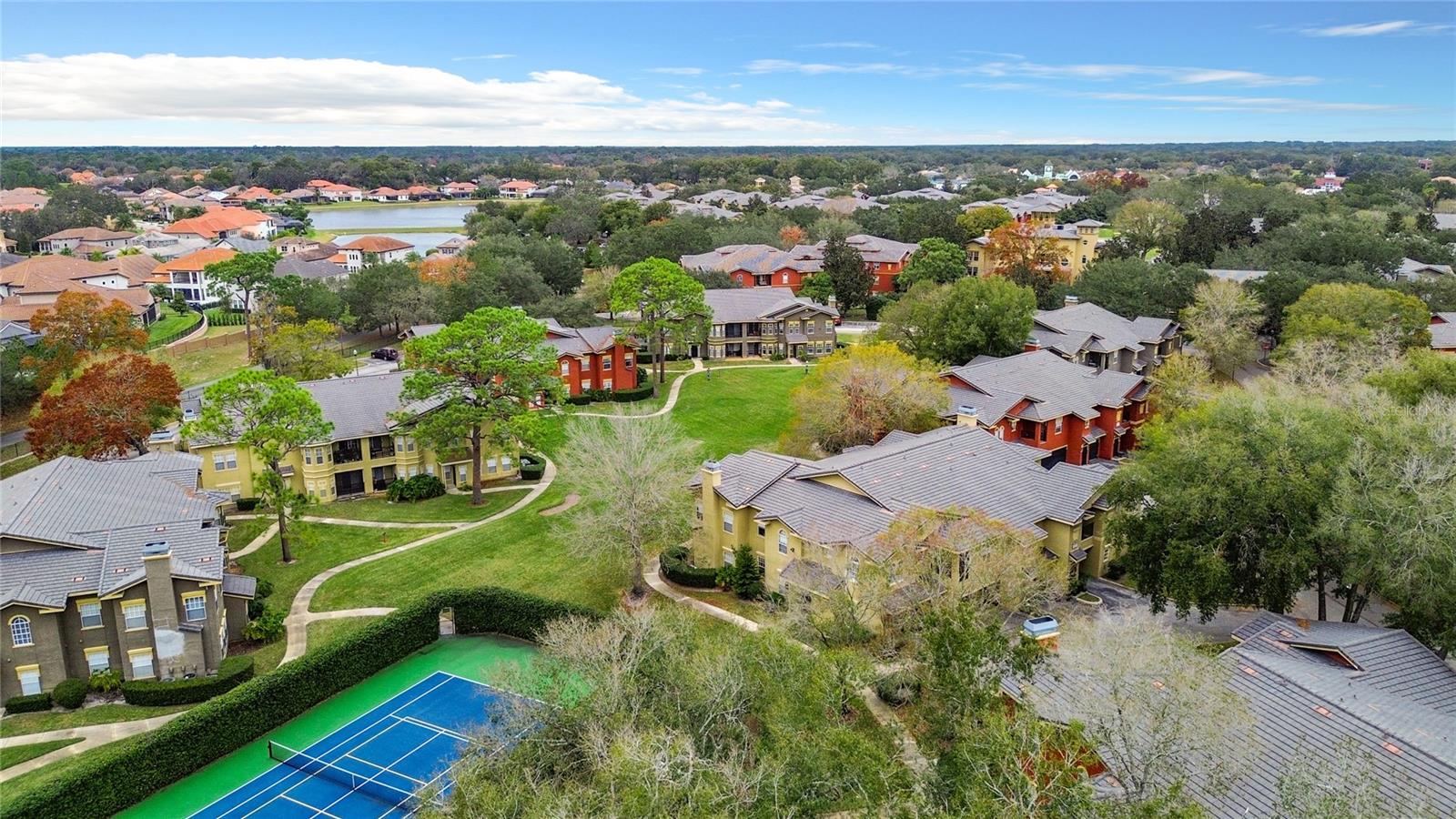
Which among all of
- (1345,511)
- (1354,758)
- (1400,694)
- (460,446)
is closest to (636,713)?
(1354,758)

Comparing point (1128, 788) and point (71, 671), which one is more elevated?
point (1128, 788)

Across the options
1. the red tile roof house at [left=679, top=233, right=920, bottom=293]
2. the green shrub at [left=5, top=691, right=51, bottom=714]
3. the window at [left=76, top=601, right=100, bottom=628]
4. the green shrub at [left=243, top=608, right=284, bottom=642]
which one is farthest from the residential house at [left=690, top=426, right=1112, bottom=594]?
A: the red tile roof house at [left=679, top=233, right=920, bottom=293]

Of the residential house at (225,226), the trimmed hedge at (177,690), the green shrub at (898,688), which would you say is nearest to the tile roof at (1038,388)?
the green shrub at (898,688)

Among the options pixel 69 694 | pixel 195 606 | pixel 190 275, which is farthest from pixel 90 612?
pixel 190 275

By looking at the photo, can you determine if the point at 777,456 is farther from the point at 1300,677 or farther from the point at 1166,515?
the point at 1300,677

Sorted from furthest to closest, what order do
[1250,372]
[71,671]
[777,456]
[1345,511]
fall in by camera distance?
[1250,372] < [777,456] < [71,671] < [1345,511]

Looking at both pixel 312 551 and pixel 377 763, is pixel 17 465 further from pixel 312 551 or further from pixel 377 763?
pixel 377 763

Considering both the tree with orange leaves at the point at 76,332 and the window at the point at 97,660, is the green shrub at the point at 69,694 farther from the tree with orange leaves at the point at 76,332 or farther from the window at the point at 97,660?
the tree with orange leaves at the point at 76,332
